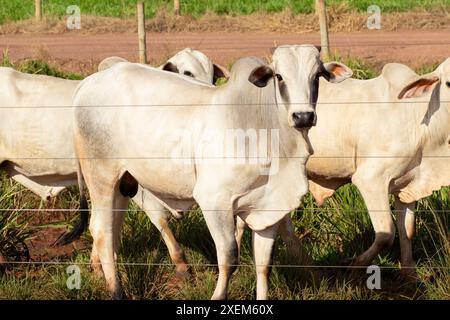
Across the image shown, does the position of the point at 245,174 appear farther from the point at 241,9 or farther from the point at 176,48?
the point at 241,9

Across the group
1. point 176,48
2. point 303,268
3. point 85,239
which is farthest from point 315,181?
point 176,48

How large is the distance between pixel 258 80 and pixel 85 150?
4.62 feet

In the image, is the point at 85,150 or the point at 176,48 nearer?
the point at 85,150

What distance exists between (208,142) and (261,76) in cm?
51

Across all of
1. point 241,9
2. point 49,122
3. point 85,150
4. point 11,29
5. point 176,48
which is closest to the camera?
point 85,150

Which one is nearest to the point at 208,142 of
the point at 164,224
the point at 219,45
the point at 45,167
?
the point at 164,224

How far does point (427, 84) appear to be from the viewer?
812 centimetres

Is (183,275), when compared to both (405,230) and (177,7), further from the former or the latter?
(177,7)

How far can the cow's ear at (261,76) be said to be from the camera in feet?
22.5

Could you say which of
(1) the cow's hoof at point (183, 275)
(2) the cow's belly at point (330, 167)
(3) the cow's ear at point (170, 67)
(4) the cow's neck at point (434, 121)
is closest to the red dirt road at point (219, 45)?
(3) the cow's ear at point (170, 67)

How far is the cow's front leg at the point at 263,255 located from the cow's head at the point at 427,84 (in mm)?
1507

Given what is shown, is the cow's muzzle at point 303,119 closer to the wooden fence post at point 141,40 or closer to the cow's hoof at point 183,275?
the cow's hoof at point 183,275

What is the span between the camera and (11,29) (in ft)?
78.7

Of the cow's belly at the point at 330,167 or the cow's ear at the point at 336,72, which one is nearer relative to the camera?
the cow's ear at the point at 336,72
